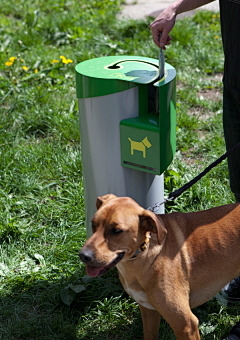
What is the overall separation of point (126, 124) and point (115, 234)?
74 cm

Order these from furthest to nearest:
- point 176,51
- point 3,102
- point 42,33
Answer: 1. point 42,33
2. point 176,51
3. point 3,102

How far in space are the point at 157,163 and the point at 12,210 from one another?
1.61 m

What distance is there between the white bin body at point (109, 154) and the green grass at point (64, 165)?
0.65m

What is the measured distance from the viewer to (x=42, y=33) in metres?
6.33

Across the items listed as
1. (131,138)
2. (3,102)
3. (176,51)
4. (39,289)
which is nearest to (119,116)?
(131,138)

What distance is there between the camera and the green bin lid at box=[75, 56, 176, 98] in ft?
7.27

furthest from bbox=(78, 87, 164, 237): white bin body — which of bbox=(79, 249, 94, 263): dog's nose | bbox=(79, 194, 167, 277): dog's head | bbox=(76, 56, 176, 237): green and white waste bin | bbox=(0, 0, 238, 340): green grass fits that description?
bbox=(79, 249, 94, 263): dog's nose

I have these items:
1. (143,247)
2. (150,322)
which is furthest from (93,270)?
(150,322)

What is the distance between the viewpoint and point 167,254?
205 centimetres

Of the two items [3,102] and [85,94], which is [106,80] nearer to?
[85,94]

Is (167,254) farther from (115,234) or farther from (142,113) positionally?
(142,113)

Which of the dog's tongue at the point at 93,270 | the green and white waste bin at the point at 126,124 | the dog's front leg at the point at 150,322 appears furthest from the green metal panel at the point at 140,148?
the dog's front leg at the point at 150,322

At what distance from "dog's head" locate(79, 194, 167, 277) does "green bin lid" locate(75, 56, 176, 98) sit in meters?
0.70

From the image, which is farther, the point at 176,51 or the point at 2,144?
the point at 176,51
